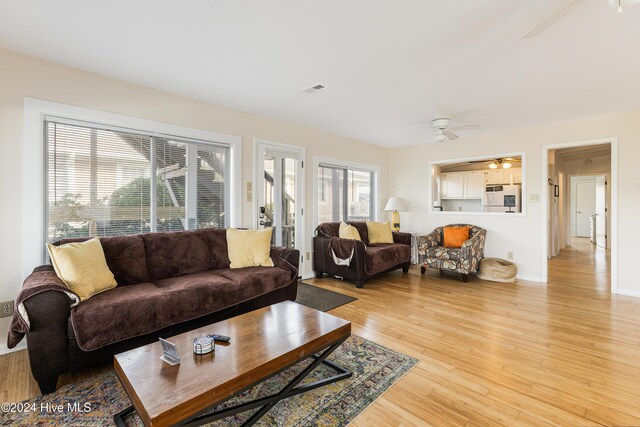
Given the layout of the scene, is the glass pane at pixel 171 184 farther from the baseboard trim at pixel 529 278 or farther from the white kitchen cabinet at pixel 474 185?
the white kitchen cabinet at pixel 474 185

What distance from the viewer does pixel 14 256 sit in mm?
2467

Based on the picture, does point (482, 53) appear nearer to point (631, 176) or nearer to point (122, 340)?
point (631, 176)

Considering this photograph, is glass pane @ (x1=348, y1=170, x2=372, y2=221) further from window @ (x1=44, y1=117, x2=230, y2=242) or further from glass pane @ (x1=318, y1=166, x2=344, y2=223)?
window @ (x1=44, y1=117, x2=230, y2=242)

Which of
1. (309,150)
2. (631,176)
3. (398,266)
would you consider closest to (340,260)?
(398,266)

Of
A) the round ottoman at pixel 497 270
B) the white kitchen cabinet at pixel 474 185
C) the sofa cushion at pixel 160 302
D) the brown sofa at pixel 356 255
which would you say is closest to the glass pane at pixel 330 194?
the brown sofa at pixel 356 255

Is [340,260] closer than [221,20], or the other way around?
[221,20]

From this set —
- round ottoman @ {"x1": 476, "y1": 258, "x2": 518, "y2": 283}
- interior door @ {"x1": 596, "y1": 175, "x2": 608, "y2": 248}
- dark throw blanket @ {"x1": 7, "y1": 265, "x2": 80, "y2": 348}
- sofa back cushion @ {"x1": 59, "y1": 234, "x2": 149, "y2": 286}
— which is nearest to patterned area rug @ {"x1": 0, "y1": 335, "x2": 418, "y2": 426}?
dark throw blanket @ {"x1": 7, "y1": 265, "x2": 80, "y2": 348}

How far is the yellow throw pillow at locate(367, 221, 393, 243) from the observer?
5.17 metres

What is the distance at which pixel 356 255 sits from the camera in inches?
166

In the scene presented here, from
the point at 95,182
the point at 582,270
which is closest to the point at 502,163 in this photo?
the point at 582,270

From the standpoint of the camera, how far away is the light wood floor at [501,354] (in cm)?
169

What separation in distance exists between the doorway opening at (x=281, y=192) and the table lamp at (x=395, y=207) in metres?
2.02

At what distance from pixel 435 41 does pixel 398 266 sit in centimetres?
341

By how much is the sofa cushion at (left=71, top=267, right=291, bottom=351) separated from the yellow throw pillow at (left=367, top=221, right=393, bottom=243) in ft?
8.25
